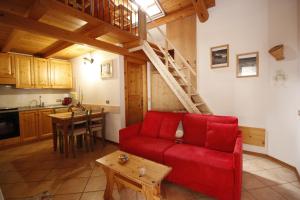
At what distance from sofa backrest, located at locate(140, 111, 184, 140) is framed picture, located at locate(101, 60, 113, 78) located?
1.65 metres

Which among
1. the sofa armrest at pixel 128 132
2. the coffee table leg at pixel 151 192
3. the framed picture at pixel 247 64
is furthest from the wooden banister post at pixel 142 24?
the coffee table leg at pixel 151 192

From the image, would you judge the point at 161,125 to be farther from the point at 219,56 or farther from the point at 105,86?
the point at 219,56

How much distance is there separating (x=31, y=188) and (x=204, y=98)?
3.82m

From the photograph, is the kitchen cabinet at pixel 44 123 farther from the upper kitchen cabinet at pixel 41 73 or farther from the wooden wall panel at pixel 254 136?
the wooden wall panel at pixel 254 136

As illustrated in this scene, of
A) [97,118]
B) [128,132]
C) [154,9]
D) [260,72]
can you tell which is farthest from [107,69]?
[260,72]

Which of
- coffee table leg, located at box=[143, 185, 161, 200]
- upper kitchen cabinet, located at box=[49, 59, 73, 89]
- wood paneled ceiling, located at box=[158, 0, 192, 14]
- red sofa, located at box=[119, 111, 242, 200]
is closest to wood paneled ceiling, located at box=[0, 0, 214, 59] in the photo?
wood paneled ceiling, located at box=[158, 0, 192, 14]

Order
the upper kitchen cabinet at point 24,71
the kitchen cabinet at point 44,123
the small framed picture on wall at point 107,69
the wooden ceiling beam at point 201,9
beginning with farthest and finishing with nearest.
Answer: the kitchen cabinet at point 44,123, the upper kitchen cabinet at point 24,71, the small framed picture on wall at point 107,69, the wooden ceiling beam at point 201,9

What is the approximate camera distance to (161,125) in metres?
2.84

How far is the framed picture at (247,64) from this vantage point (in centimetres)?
307

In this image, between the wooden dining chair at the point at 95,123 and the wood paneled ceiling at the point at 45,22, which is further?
the wooden dining chair at the point at 95,123

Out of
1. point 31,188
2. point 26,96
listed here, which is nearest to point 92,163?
point 31,188

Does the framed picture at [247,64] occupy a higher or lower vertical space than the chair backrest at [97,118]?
higher

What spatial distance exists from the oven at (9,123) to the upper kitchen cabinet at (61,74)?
1345mm

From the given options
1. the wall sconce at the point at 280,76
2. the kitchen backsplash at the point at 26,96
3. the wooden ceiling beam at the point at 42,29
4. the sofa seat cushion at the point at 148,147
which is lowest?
the sofa seat cushion at the point at 148,147
